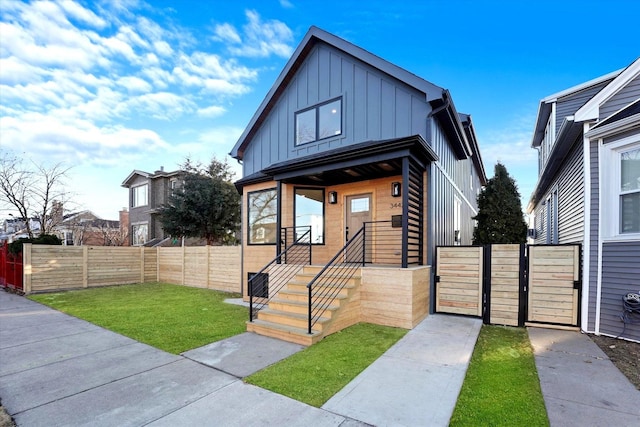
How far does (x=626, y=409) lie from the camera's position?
10.1ft

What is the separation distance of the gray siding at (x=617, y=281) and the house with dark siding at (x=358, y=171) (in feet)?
10.0

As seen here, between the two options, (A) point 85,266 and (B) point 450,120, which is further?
(A) point 85,266

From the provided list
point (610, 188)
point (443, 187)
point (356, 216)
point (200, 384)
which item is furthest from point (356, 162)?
point (200, 384)

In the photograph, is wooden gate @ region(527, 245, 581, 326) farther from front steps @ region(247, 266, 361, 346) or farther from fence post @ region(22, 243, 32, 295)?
fence post @ region(22, 243, 32, 295)

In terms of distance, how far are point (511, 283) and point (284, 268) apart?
5.33 meters

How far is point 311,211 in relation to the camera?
9273mm

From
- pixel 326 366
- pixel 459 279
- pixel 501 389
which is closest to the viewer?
pixel 501 389

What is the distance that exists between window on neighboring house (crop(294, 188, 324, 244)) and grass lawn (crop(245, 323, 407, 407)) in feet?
12.6

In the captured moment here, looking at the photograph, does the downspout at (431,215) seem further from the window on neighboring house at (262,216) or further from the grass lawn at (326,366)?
the window on neighboring house at (262,216)

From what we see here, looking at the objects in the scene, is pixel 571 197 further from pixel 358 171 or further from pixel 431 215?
pixel 358 171

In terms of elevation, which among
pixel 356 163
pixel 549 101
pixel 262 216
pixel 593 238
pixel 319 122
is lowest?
pixel 593 238

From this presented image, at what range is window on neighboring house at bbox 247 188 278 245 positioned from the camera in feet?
31.9

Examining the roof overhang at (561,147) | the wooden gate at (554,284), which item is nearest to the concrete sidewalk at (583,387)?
the wooden gate at (554,284)

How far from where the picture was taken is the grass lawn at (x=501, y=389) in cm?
291
